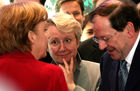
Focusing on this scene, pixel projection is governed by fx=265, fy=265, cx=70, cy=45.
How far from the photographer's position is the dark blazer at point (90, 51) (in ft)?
11.1

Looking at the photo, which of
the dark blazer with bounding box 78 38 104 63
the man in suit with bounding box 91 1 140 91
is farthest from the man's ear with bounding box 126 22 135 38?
the dark blazer with bounding box 78 38 104 63

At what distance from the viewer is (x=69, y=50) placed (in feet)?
9.52

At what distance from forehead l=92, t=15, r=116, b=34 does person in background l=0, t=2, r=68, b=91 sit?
0.72m

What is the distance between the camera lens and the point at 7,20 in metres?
1.82

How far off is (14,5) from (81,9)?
2.24 m

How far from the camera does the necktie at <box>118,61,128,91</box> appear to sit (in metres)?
2.42

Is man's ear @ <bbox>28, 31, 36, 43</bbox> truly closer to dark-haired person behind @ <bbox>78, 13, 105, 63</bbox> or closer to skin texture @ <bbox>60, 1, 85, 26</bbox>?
dark-haired person behind @ <bbox>78, 13, 105, 63</bbox>

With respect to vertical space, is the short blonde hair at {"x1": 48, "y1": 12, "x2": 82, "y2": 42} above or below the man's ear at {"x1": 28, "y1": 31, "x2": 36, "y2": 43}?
below

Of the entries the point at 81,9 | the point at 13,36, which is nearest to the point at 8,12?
the point at 13,36

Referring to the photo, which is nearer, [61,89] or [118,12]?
[61,89]

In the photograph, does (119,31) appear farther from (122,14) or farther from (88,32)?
(88,32)

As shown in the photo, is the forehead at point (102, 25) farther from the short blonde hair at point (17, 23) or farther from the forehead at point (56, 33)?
the short blonde hair at point (17, 23)

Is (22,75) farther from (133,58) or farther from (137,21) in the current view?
(137,21)

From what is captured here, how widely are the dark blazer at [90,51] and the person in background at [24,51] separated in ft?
5.07
